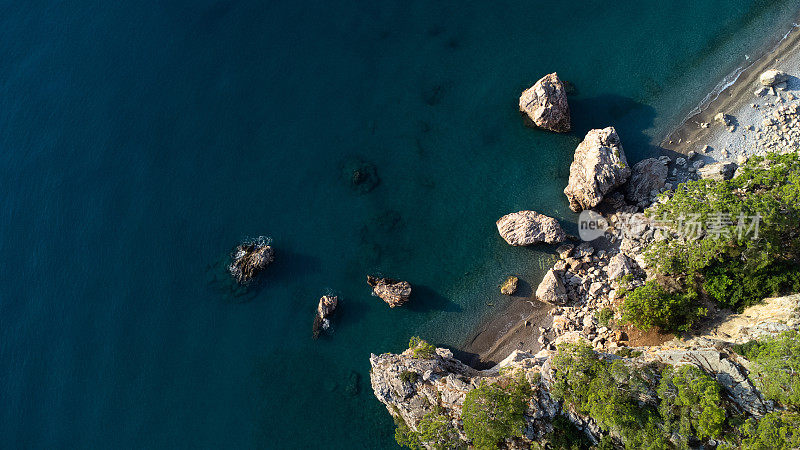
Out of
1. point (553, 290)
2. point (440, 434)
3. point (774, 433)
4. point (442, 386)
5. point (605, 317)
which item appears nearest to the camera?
point (774, 433)

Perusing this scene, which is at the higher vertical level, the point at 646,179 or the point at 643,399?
the point at 646,179

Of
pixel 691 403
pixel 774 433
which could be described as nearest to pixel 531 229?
pixel 691 403

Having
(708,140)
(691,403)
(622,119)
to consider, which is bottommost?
(691,403)

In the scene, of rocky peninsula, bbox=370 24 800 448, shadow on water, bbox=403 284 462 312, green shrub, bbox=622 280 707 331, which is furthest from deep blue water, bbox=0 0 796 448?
green shrub, bbox=622 280 707 331

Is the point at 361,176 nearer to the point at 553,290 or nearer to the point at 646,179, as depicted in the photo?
the point at 553,290

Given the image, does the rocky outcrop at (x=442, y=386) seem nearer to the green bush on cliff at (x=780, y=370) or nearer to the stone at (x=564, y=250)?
the stone at (x=564, y=250)

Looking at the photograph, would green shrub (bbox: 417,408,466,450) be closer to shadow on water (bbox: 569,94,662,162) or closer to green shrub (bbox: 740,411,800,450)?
green shrub (bbox: 740,411,800,450)

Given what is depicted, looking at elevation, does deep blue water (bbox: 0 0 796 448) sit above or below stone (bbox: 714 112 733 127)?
above
